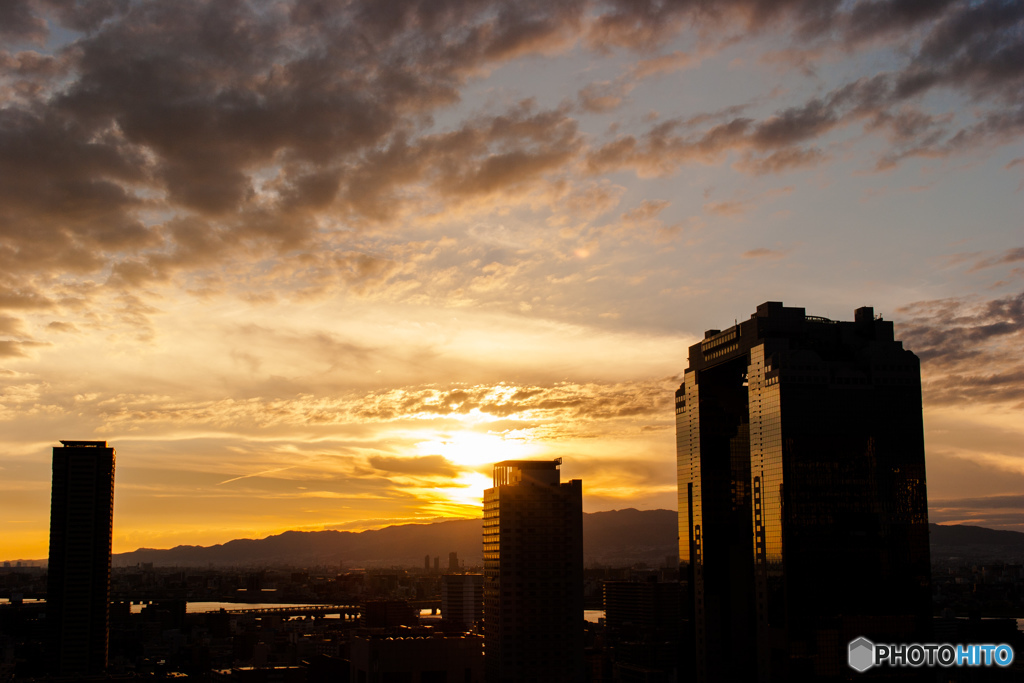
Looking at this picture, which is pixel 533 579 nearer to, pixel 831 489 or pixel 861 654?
pixel 831 489

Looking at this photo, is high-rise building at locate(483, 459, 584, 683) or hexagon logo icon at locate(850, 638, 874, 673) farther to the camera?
high-rise building at locate(483, 459, 584, 683)

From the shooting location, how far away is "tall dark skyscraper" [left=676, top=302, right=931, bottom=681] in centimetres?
14375

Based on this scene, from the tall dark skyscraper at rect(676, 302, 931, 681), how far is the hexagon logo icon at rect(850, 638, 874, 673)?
1.30 metres

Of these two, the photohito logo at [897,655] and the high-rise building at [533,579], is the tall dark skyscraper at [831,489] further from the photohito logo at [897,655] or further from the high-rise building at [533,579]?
the high-rise building at [533,579]

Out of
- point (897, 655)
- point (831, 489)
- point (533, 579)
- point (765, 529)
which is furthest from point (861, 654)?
point (533, 579)

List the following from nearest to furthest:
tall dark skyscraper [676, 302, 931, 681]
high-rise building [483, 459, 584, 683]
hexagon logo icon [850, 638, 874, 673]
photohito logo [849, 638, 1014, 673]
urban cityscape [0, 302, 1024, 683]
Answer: photohito logo [849, 638, 1014, 673], hexagon logo icon [850, 638, 874, 673], tall dark skyscraper [676, 302, 931, 681], urban cityscape [0, 302, 1024, 683], high-rise building [483, 459, 584, 683]

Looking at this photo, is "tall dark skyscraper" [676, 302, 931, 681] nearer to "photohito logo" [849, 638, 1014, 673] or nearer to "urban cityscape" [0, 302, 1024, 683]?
"urban cityscape" [0, 302, 1024, 683]

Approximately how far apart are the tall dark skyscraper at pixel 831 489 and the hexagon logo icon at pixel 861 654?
130 centimetres

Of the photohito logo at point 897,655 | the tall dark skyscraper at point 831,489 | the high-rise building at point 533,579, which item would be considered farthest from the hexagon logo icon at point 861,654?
the high-rise building at point 533,579

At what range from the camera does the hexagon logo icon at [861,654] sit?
141125mm

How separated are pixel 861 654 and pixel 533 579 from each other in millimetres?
61312

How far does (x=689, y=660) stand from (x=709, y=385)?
5272 cm

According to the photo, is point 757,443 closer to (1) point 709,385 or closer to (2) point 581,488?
(1) point 709,385

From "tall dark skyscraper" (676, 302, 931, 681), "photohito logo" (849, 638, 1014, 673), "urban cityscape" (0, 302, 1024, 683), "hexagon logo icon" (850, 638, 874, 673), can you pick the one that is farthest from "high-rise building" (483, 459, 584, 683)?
"photohito logo" (849, 638, 1014, 673)
